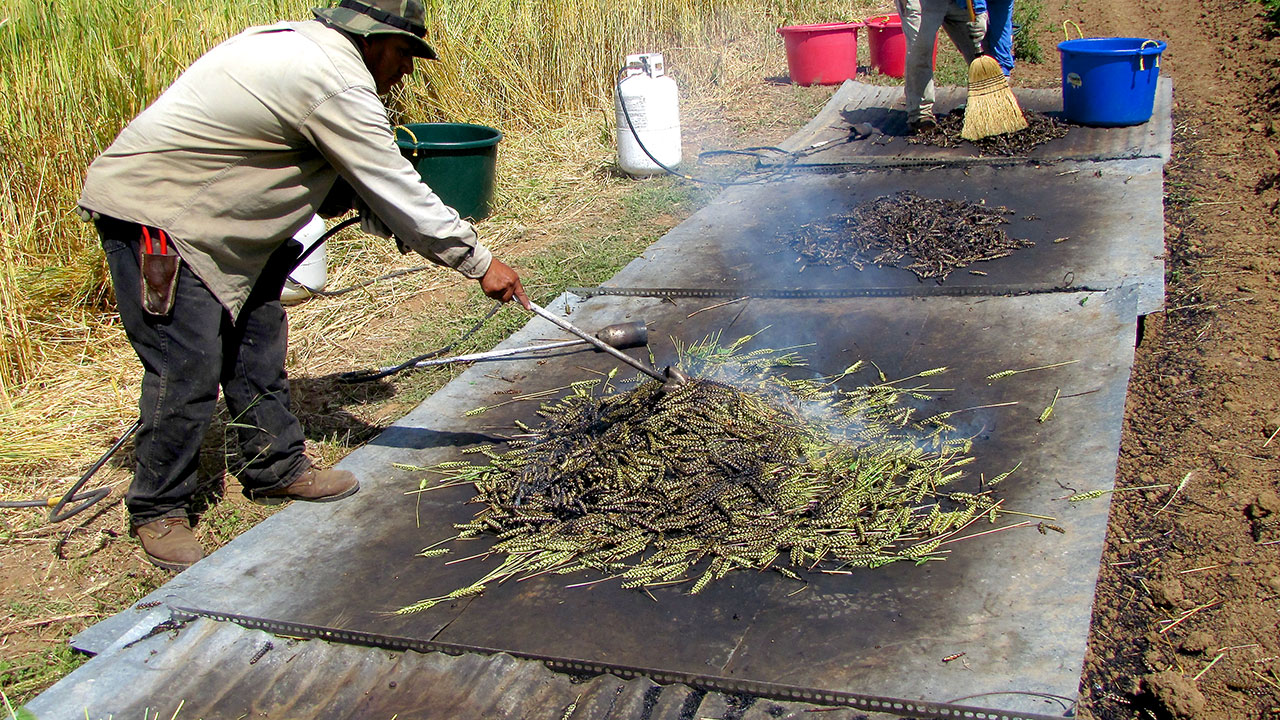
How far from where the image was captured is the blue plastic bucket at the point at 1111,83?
6.24m

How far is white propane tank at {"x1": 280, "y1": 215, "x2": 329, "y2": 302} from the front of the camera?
5.01 m

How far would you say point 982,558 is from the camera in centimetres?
255

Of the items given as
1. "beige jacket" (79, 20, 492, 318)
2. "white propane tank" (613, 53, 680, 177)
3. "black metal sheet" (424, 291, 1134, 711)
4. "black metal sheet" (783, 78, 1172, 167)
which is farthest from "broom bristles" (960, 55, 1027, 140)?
"beige jacket" (79, 20, 492, 318)

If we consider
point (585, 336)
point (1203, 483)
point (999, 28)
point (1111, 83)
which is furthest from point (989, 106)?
point (585, 336)

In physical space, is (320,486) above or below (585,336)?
below

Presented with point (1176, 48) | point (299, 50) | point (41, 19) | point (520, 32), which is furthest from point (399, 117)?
point (1176, 48)

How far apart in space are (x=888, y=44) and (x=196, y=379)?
25.4 ft

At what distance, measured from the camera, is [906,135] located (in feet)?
22.5

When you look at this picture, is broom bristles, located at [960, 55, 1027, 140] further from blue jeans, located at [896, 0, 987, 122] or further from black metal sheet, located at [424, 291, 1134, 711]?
black metal sheet, located at [424, 291, 1134, 711]

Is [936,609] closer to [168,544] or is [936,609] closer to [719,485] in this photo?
[719,485]

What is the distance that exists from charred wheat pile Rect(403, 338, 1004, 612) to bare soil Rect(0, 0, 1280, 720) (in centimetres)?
52

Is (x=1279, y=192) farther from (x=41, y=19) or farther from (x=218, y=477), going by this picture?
(x=41, y=19)

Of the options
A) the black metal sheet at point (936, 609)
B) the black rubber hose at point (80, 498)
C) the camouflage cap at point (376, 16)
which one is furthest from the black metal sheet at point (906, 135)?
the black rubber hose at point (80, 498)

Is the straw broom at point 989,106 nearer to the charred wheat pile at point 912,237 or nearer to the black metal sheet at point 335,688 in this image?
the charred wheat pile at point 912,237
